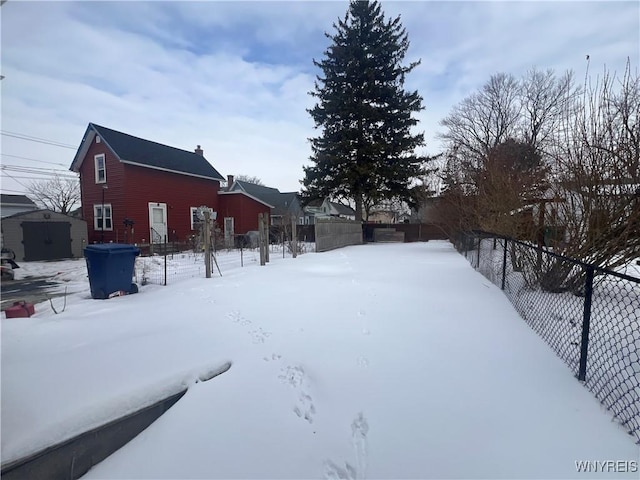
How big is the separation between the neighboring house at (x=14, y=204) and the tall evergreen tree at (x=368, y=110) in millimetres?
21916

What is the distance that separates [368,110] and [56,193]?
37.2 m

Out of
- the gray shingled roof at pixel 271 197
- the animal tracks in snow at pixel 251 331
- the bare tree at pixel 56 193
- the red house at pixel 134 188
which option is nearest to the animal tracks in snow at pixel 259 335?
the animal tracks in snow at pixel 251 331

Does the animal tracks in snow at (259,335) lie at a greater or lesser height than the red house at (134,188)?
lesser

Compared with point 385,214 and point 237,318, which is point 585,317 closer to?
point 237,318

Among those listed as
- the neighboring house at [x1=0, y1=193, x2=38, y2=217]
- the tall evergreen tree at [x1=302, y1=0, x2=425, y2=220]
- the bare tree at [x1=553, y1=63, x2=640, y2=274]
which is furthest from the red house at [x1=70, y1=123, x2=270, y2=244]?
the bare tree at [x1=553, y1=63, x2=640, y2=274]

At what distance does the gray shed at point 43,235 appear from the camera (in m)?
11.6

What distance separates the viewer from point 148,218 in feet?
53.7

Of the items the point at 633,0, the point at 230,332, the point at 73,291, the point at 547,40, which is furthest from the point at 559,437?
the point at 547,40

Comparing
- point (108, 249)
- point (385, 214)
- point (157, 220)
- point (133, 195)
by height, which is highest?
point (385, 214)

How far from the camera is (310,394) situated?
2289 millimetres

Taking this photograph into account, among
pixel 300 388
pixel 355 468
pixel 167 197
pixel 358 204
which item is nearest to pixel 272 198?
pixel 358 204

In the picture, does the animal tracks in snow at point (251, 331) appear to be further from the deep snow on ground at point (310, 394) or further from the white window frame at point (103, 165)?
the white window frame at point (103, 165)

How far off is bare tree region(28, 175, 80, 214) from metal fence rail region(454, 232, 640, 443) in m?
43.1

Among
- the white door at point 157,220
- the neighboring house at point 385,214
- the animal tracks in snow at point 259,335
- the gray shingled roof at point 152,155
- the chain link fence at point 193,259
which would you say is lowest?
the animal tracks in snow at point 259,335
